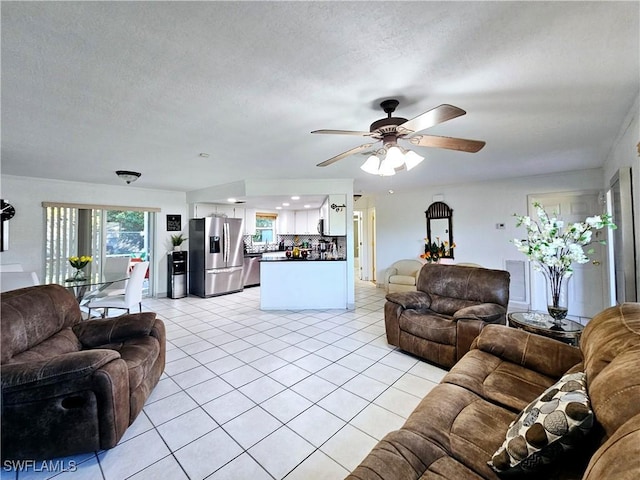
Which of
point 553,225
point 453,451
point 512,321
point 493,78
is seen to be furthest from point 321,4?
point 512,321

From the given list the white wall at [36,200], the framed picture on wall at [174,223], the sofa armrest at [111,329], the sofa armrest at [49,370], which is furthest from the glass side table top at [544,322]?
the white wall at [36,200]

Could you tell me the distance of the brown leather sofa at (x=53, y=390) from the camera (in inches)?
59.3

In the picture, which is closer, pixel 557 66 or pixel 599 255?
pixel 557 66

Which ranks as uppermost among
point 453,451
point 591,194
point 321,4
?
point 321,4

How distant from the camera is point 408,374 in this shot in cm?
266

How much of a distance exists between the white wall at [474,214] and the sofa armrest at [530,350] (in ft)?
11.8

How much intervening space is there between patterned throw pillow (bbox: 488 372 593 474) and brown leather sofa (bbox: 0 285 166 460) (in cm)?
206

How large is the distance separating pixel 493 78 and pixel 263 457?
9.30 ft

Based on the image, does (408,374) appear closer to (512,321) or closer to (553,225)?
(512,321)

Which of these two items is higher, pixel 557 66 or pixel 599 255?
pixel 557 66

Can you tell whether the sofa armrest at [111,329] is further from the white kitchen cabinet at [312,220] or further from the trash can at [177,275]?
the white kitchen cabinet at [312,220]

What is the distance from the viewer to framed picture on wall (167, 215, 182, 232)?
616 centimetres

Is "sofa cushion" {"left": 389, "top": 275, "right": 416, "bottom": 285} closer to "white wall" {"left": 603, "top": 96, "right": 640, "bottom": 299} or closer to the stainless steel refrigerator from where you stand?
"white wall" {"left": 603, "top": 96, "right": 640, "bottom": 299}

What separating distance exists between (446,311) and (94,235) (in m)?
6.30
